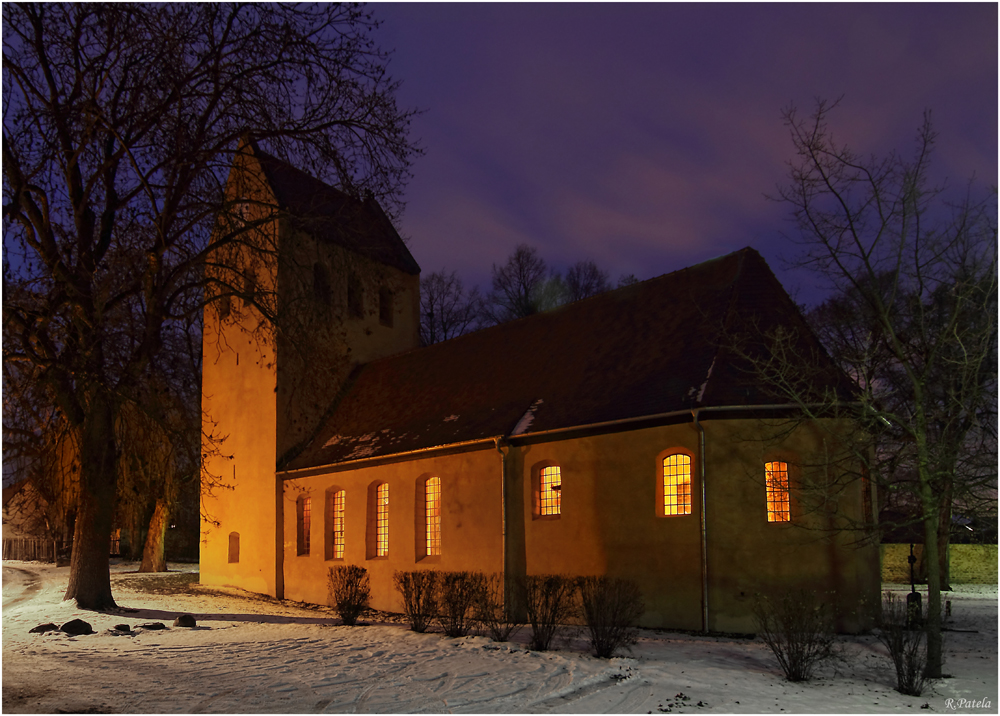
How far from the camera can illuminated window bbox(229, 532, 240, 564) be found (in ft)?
86.1

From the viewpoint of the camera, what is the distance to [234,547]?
2641 cm

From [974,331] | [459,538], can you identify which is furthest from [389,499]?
[974,331]

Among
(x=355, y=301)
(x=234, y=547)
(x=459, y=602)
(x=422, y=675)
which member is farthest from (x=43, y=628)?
(x=355, y=301)

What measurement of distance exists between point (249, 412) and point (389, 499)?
7.47 metres

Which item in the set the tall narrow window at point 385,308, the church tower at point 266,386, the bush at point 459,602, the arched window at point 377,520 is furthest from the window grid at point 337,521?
the bush at point 459,602

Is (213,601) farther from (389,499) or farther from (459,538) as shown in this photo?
(459,538)

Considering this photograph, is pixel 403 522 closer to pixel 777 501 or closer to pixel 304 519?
pixel 304 519

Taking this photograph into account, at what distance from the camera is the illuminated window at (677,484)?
51.1ft

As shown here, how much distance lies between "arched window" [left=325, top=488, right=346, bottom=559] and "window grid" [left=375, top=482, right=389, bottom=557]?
161 cm

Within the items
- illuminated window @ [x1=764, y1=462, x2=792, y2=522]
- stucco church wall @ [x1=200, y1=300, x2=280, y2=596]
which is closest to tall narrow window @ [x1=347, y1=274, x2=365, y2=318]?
stucco church wall @ [x1=200, y1=300, x2=280, y2=596]

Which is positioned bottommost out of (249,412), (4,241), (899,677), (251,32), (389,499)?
(899,677)

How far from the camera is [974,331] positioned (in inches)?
439

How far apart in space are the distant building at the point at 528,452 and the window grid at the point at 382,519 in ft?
0.20

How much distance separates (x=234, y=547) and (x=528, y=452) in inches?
528
